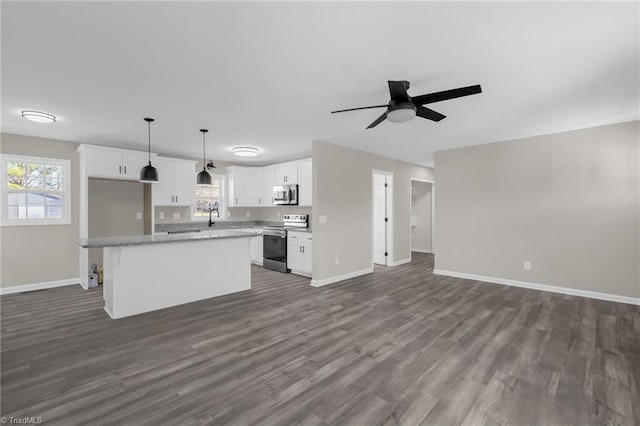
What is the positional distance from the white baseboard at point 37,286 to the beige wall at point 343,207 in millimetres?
4353

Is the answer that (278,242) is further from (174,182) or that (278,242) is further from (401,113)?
(401,113)

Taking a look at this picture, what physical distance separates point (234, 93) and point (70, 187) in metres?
4.14

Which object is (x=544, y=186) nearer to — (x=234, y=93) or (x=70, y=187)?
(x=234, y=93)

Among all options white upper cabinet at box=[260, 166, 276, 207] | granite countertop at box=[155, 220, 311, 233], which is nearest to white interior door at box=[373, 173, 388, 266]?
granite countertop at box=[155, 220, 311, 233]

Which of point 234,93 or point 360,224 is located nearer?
point 234,93

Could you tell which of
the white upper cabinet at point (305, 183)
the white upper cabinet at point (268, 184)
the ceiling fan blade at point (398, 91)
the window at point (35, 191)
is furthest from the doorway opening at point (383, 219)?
the window at point (35, 191)

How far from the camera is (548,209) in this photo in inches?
187

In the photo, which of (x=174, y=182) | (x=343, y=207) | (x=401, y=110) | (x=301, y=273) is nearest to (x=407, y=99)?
(x=401, y=110)

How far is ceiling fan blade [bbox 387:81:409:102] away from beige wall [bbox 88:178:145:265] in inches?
226

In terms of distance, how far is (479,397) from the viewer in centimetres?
210

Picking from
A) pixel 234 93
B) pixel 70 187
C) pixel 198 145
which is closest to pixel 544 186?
pixel 234 93

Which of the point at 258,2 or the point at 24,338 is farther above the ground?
the point at 258,2

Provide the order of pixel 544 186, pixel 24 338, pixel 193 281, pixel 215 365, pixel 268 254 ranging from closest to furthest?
pixel 215 365 → pixel 24 338 → pixel 193 281 → pixel 544 186 → pixel 268 254

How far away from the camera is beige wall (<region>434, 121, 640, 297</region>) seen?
4176 mm
